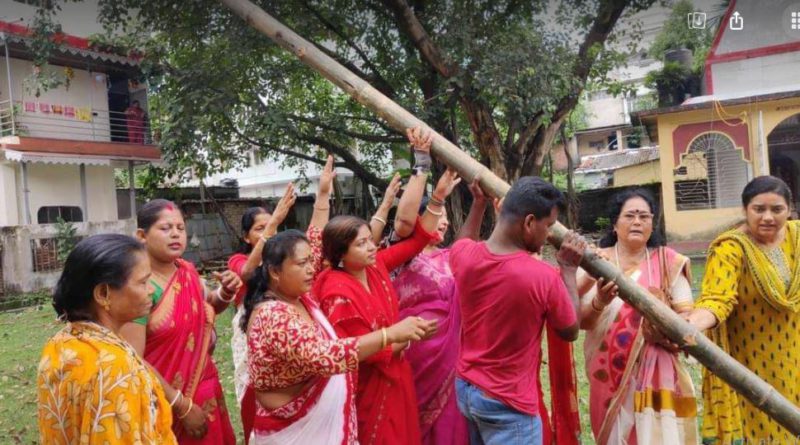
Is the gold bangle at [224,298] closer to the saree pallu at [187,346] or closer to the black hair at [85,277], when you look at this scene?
the saree pallu at [187,346]

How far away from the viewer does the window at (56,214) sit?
49.1ft

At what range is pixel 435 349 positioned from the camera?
124 inches

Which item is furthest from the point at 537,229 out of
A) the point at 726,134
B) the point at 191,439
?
the point at 726,134

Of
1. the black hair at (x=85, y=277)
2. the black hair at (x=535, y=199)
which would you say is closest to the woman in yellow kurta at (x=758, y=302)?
the black hair at (x=535, y=199)

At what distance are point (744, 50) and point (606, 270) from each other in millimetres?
14344

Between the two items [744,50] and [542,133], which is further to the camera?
[744,50]

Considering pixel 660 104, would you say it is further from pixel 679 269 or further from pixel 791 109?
pixel 679 269

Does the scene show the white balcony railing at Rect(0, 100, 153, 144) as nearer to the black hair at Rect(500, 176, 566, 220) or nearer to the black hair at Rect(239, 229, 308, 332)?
the black hair at Rect(239, 229, 308, 332)

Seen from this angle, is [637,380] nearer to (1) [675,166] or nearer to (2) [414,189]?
(2) [414,189]

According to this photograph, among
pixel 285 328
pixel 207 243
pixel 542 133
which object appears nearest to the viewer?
pixel 285 328

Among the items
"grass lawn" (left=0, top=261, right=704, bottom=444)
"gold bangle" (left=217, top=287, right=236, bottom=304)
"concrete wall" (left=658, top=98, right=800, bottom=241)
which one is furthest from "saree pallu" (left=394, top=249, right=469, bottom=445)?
"concrete wall" (left=658, top=98, right=800, bottom=241)

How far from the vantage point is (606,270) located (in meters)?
2.52

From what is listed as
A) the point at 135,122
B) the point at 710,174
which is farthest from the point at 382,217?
the point at 135,122

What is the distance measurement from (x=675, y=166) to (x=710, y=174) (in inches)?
36.3
